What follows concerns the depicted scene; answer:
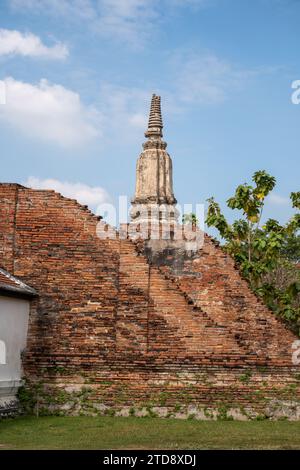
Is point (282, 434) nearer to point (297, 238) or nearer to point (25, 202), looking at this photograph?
point (25, 202)

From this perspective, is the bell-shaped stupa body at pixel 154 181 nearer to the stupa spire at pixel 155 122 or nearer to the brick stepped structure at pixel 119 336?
the stupa spire at pixel 155 122

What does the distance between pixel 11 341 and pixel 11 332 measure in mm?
175

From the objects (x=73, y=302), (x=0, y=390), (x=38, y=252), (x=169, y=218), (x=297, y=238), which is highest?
(x=297, y=238)

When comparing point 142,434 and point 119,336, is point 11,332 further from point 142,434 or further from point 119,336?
point 142,434

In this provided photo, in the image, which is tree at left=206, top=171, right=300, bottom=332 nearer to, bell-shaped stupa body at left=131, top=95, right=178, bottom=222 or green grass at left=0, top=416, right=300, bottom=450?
bell-shaped stupa body at left=131, top=95, right=178, bottom=222

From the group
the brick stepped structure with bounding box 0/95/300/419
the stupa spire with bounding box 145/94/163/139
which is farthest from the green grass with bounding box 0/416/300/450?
the stupa spire with bounding box 145/94/163/139

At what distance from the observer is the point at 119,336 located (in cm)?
1498

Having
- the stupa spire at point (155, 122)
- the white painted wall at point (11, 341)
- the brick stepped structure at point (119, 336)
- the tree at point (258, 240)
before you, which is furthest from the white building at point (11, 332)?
the stupa spire at point (155, 122)

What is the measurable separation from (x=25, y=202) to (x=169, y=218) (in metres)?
8.65

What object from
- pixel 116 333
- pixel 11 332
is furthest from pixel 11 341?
pixel 116 333

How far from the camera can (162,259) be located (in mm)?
17656

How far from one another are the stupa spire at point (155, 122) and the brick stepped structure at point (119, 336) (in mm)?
10992

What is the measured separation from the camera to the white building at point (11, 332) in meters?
14.1

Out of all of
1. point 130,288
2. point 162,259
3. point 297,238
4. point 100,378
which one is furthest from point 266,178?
point 297,238
